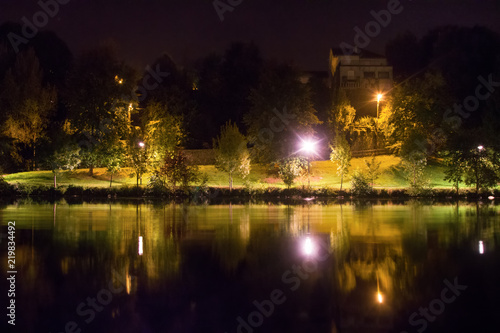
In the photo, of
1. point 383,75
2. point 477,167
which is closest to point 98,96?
point 477,167

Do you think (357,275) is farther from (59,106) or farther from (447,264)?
(59,106)

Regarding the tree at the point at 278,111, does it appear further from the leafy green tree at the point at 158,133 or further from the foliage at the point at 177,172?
the foliage at the point at 177,172

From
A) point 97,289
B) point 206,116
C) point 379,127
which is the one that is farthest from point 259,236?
point 206,116

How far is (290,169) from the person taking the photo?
53.5m

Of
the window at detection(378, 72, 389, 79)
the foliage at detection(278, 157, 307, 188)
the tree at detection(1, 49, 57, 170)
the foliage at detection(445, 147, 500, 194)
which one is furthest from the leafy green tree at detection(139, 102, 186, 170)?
the window at detection(378, 72, 389, 79)

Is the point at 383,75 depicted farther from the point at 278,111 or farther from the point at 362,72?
the point at 278,111

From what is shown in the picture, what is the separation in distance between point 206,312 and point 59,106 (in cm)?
7538

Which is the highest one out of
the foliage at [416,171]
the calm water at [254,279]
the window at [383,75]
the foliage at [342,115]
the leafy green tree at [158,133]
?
the window at [383,75]

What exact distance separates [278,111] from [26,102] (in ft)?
110

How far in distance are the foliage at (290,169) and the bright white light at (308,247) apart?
3371cm

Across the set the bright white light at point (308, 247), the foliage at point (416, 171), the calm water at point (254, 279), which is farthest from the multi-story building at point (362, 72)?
the bright white light at point (308, 247)

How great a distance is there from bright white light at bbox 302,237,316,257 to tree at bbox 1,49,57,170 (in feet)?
190

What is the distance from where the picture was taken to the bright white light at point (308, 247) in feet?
53.2

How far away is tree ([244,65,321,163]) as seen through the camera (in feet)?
212
